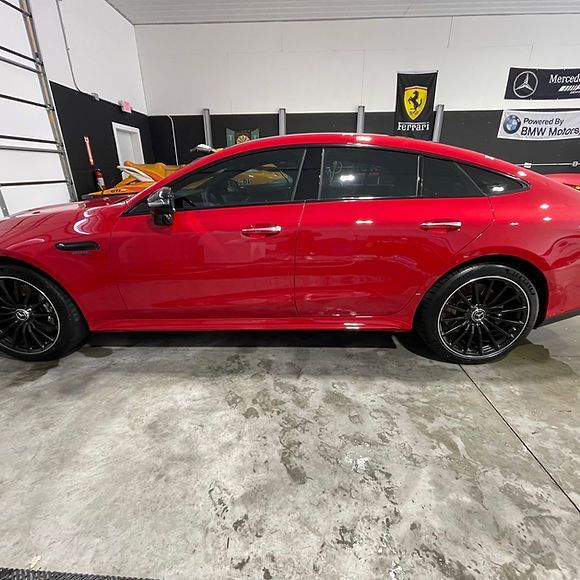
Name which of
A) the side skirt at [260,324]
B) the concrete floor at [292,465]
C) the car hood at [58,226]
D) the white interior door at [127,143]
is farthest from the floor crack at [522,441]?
the white interior door at [127,143]

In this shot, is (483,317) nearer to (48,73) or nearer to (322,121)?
(48,73)

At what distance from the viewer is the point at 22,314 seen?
2025 millimetres

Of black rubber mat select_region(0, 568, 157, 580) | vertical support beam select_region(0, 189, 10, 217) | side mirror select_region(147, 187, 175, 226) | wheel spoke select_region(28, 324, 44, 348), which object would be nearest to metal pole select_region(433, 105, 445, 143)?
side mirror select_region(147, 187, 175, 226)

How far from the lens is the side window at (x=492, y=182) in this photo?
180 cm

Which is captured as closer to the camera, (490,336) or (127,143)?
(490,336)

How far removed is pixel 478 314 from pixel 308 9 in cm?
Answer: 705

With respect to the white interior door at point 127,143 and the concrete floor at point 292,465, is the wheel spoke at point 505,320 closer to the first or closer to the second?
the concrete floor at point 292,465

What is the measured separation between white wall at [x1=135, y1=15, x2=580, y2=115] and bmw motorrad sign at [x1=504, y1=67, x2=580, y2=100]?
4.8 inches

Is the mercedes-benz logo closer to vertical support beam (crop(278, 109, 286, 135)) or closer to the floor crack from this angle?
vertical support beam (crop(278, 109, 286, 135))

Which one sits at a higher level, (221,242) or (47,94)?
(47,94)

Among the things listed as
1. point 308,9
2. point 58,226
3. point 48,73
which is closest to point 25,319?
point 58,226

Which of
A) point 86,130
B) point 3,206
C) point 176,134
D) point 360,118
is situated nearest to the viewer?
point 3,206

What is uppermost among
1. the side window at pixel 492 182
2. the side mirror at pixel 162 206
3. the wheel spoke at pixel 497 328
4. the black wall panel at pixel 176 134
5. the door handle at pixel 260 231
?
the black wall panel at pixel 176 134

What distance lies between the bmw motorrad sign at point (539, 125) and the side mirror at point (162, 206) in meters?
8.37
